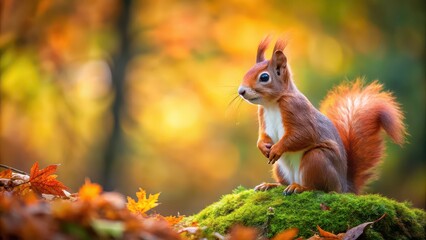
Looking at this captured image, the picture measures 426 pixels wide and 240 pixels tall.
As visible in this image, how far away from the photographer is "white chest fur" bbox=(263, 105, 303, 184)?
2643 millimetres

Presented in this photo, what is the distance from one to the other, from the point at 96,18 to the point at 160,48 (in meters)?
1.27

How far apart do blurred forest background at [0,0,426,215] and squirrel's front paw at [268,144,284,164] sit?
18.1ft

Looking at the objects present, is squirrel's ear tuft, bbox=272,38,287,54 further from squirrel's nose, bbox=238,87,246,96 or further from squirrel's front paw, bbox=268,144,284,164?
squirrel's front paw, bbox=268,144,284,164

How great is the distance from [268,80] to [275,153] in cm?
33

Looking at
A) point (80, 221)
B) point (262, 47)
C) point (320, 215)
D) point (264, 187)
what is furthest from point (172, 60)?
point (80, 221)

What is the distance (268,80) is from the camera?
8.70 feet

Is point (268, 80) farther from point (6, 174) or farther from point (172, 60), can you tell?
point (172, 60)

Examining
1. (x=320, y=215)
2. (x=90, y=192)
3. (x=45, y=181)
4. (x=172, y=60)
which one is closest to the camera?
(x=90, y=192)

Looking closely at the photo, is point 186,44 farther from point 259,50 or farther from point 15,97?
point 259,50

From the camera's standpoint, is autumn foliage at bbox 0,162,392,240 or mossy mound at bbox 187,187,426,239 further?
mossy mound at bbox 187,187,426,239

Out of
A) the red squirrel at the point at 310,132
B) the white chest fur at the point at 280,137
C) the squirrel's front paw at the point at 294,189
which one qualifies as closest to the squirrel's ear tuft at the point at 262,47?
the red squirrel at the point at 310,132

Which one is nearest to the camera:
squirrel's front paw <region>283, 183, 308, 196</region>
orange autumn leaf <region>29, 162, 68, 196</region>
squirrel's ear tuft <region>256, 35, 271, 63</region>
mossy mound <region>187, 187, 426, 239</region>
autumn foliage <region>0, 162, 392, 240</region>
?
autumn foliage <region>0, 162, 392, 240</region>

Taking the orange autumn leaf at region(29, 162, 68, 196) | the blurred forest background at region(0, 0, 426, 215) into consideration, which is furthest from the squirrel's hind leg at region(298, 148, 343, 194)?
the blurred forest background at region(0, 0, 426, 215)

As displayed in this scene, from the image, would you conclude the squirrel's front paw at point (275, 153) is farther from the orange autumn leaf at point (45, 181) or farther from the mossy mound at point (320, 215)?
the orange autumn leaf at point (45, 181)
